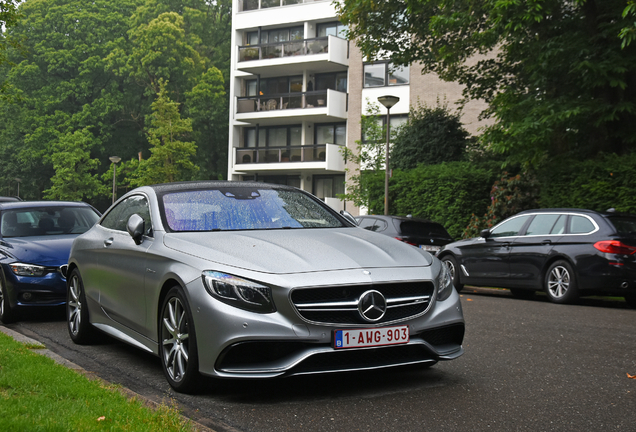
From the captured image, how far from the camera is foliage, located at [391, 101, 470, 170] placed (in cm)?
2778

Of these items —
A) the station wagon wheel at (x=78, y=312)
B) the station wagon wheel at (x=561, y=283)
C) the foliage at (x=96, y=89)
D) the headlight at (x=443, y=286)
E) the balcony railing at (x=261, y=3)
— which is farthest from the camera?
the foliage at (x=96, y=89)

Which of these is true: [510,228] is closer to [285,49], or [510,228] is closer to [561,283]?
[561,283]

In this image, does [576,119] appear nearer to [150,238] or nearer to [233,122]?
[150,238]

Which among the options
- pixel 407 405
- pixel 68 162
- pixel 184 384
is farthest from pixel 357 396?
pixel 68 162

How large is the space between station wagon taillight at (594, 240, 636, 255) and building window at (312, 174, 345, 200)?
109 ft

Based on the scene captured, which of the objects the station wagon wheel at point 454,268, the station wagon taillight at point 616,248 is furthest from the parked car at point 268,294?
the station wagon wheel at point 454,268

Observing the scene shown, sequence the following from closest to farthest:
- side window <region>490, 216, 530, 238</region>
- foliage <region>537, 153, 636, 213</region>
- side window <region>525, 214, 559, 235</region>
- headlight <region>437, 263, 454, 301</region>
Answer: headlight <region>437, 263, 454, 301</region>
side window <region>525, 214, 559, 235</region>
side window <region>490, 216, 530, 238</region>
foliage <region>537, 153, 636, 213</region>

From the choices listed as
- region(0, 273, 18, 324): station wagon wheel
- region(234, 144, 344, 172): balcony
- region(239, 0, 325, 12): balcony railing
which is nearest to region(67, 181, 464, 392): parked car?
region(0, 273, 18, 324): station wagon wheel

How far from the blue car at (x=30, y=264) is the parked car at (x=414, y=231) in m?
8.08

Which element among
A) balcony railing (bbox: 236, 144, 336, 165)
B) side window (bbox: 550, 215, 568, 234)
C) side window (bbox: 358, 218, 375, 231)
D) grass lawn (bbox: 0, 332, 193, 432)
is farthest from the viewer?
balcony railing (bbox: 236, 144, 336, 165)

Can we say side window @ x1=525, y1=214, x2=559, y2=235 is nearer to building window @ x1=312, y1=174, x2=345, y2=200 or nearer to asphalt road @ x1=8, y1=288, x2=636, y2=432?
asphalt road @ x1=8, y1=288, x2=636, y2=432

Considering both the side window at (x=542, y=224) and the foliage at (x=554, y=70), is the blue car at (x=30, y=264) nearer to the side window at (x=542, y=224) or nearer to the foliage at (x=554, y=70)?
the side window at (x=542, y=224)

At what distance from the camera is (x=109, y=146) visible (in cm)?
5750

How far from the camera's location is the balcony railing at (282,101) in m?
43.7
